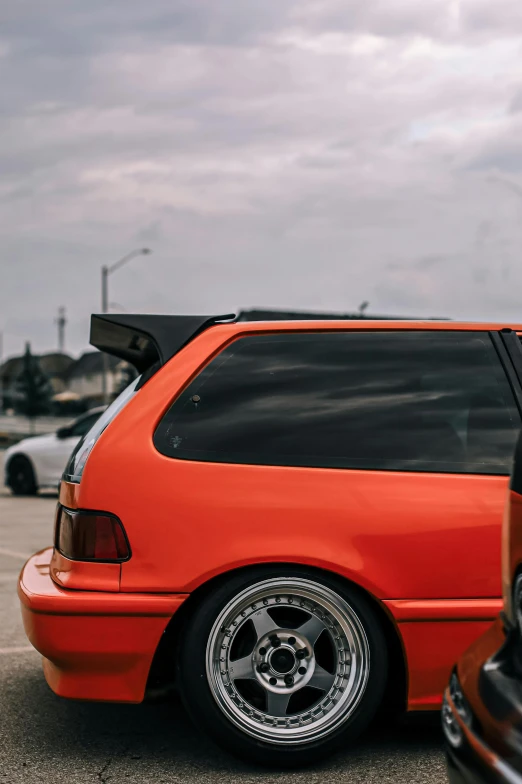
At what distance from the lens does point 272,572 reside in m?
3.59

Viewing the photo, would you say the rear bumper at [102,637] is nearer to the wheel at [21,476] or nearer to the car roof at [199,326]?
the car roof at [199,326]

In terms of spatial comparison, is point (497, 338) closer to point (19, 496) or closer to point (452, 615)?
point (452, 615)

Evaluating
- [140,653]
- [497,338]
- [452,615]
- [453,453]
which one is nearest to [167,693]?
[140,653]

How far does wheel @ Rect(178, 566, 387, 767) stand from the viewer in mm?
3586

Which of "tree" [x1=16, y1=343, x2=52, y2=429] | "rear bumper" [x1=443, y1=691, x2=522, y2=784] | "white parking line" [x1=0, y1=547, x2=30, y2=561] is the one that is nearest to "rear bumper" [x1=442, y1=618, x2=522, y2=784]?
"rear bumper" [x1=443, y1=691, x2=522, y2=784]

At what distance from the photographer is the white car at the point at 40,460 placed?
15438mm

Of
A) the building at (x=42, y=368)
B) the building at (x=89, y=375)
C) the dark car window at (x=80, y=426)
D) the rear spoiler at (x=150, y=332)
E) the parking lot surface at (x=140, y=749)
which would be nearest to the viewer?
the parking lot surface at (x=140, y=749)

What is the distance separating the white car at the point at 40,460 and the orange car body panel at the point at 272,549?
11.7 m

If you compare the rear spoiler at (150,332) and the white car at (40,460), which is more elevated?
the rear spoiler at (150,332)

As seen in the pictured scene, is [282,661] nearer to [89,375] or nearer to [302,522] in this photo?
[302,522]

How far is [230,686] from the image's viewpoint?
142 inches

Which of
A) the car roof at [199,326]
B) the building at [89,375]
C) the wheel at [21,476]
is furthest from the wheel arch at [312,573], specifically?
the building at [89,375]

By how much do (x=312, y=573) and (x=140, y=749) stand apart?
3.35ft

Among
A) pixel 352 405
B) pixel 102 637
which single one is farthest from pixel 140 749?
pixel 352 405
